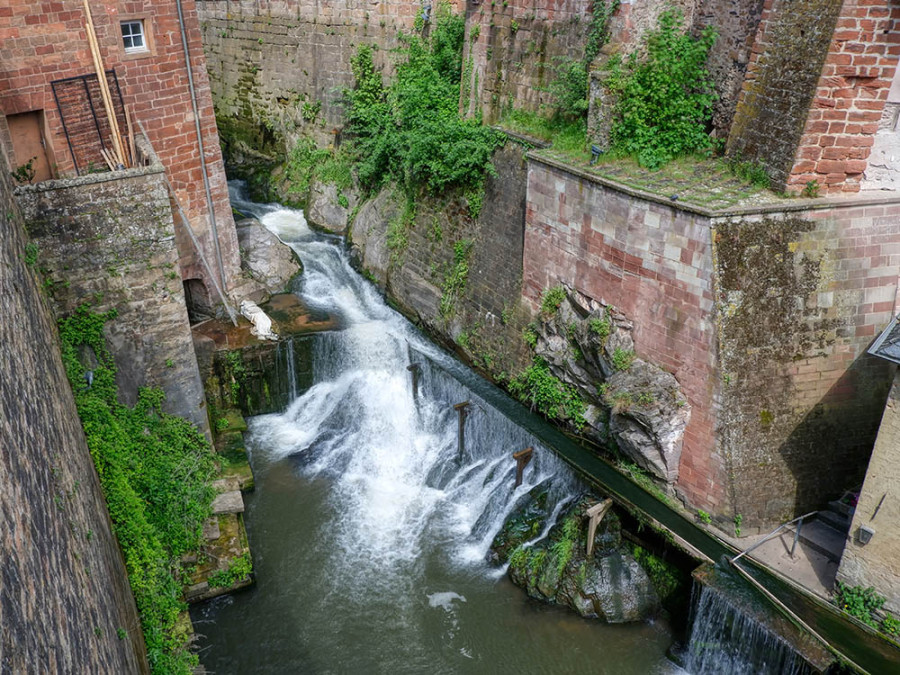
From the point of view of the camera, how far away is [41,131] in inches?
453

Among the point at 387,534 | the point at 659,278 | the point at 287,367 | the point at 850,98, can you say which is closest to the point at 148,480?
the point at 387,534

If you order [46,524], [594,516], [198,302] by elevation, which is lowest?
[594,516]

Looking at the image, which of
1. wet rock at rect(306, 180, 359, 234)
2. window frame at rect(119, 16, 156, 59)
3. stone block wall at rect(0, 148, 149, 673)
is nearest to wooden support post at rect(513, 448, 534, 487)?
stone block wall at rect(0, 148, 149, 673)

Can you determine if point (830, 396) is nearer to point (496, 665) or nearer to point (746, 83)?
point (746, 83)

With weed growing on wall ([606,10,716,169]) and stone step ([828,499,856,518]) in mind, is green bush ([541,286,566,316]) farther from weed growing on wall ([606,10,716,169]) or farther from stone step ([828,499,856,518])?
stone step ([828,499,856,518])

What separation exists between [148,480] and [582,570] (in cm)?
557

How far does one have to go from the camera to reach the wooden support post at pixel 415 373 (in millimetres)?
13383

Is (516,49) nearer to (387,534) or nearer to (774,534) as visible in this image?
(387,534)

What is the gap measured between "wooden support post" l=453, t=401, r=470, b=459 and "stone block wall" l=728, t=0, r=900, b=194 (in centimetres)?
559

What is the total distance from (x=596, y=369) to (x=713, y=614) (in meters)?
→ 3.62

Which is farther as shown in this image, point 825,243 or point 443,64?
point 443,64

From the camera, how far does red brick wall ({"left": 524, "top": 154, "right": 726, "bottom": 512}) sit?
31.1 feet

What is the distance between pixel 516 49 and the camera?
13352 mm

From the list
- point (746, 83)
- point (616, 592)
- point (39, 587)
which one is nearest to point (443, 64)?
point (746, 83)
